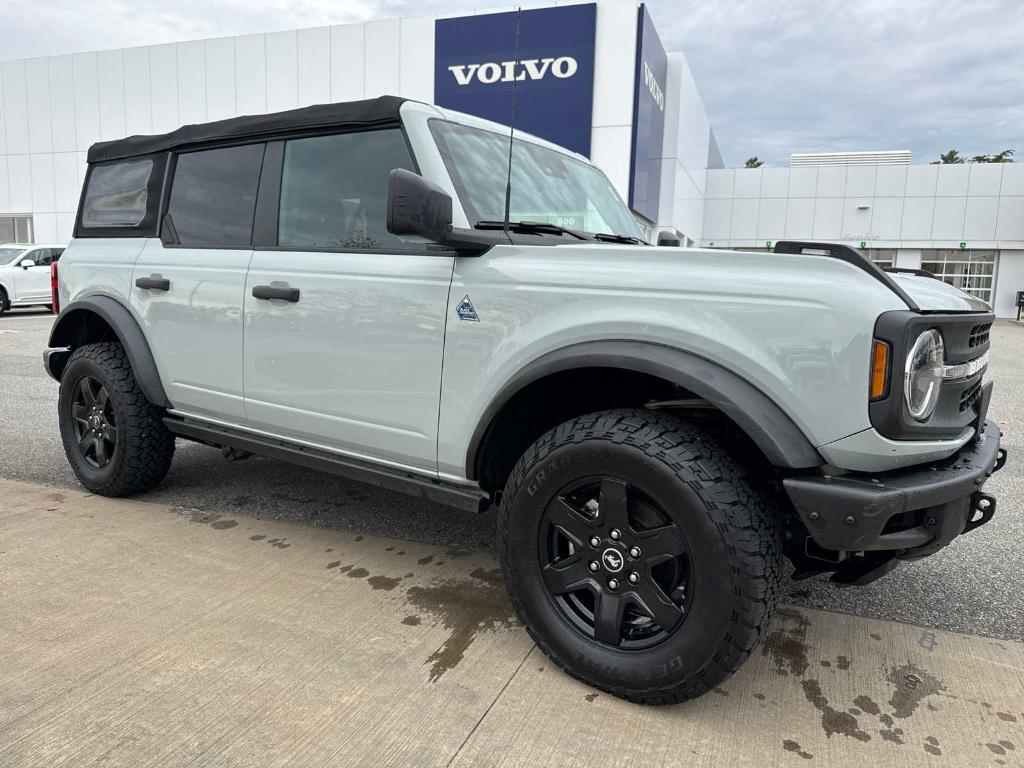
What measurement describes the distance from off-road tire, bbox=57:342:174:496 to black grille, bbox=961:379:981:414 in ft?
11.9

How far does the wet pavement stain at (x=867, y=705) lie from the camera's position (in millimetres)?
2328

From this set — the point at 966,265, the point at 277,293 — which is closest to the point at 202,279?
the point at 277,293

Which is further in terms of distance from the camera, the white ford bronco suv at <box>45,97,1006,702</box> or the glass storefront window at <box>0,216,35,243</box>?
the glass storefront window at <box>0,216,35,243</box>

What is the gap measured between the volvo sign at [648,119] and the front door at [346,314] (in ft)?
53.1

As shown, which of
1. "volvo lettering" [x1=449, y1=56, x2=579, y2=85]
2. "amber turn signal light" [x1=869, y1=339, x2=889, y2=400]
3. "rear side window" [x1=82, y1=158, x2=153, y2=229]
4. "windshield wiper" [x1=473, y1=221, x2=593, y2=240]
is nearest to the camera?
"amber turn signal light" [x1=869, y1=339, x2=889, y2=400]

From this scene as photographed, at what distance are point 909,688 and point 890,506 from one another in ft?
3.05

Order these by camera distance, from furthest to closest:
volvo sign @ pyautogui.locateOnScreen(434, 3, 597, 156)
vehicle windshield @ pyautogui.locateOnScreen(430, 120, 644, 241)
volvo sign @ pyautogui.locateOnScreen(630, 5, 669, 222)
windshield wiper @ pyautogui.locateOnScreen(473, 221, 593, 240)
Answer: volvo sign @ pyautogui.locateOnScreen(434, 3, 597, 156) → volvo sign @ pyautogui.locateOnScreen(630, 5, 669, 222) → vehicle windshield @ pyautogui.locateOnScreen(430, 120, 644, 241) → windshield wiper @ pyautogui.locateOnScreen(473, 221, 593, 240)

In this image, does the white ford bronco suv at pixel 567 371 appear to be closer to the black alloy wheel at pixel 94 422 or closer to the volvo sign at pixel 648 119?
the black alloy wheel at pixel 94 422

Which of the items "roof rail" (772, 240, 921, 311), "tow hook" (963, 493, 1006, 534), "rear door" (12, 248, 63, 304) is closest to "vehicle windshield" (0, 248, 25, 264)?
"rear door" (12, 248, 63, 304)

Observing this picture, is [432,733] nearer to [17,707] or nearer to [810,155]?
[17,707]

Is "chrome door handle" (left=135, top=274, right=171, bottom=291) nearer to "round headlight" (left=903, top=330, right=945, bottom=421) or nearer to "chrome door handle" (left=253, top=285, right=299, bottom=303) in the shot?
"chrome door handle" (left=253, top=285, right=299, bottom=303)

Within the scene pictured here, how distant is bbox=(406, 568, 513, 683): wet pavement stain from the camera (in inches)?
102

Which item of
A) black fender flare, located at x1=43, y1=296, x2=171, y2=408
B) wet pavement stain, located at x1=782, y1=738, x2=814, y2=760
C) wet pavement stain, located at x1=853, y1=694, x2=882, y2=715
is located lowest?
wet pavement stain, located at x1=782, y1=738, x2=814, y2=760

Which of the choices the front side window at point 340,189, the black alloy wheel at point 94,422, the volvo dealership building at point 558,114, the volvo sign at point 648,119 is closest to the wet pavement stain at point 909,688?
the front side window at point 340,189
